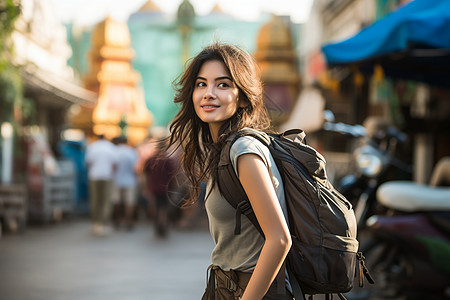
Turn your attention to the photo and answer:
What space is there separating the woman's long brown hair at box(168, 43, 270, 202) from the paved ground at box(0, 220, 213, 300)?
4213 millimetres

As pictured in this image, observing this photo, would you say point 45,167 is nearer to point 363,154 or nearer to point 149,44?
point 363,154

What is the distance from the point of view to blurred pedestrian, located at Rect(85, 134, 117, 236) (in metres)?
12.2

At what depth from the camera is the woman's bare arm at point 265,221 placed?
206 centimetres

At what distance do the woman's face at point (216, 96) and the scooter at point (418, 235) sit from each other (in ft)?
11.3

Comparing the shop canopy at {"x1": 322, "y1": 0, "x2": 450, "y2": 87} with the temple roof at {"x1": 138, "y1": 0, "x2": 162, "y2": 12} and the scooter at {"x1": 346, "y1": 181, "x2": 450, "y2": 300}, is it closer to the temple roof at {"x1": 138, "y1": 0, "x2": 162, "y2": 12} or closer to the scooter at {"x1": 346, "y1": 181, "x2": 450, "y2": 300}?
the scooter at {"x1": 346, "y1": 181, "x2": 450, "y2": 300}

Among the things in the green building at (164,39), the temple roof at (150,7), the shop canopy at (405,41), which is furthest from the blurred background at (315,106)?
the temple roof at (150,7)

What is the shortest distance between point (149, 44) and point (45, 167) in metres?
53.1

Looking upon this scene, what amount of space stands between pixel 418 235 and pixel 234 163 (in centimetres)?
367

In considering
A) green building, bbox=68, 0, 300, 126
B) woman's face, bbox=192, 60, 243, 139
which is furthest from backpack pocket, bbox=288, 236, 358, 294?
green building, bbox=68, 0, 300, 126

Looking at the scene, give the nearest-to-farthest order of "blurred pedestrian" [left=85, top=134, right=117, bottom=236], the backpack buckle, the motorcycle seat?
1. the backpack buckle
2. the motorcycle seat
3. "blurred pedestrian" [left=85, top=134, right=117, bottom=236]

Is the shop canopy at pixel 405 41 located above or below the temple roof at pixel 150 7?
below

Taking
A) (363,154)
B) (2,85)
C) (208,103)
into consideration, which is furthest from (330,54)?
(2,85)

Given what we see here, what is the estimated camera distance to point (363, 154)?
272 inches

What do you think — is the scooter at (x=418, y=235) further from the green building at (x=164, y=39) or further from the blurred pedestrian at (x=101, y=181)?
the green building at (x=164, y=39)
